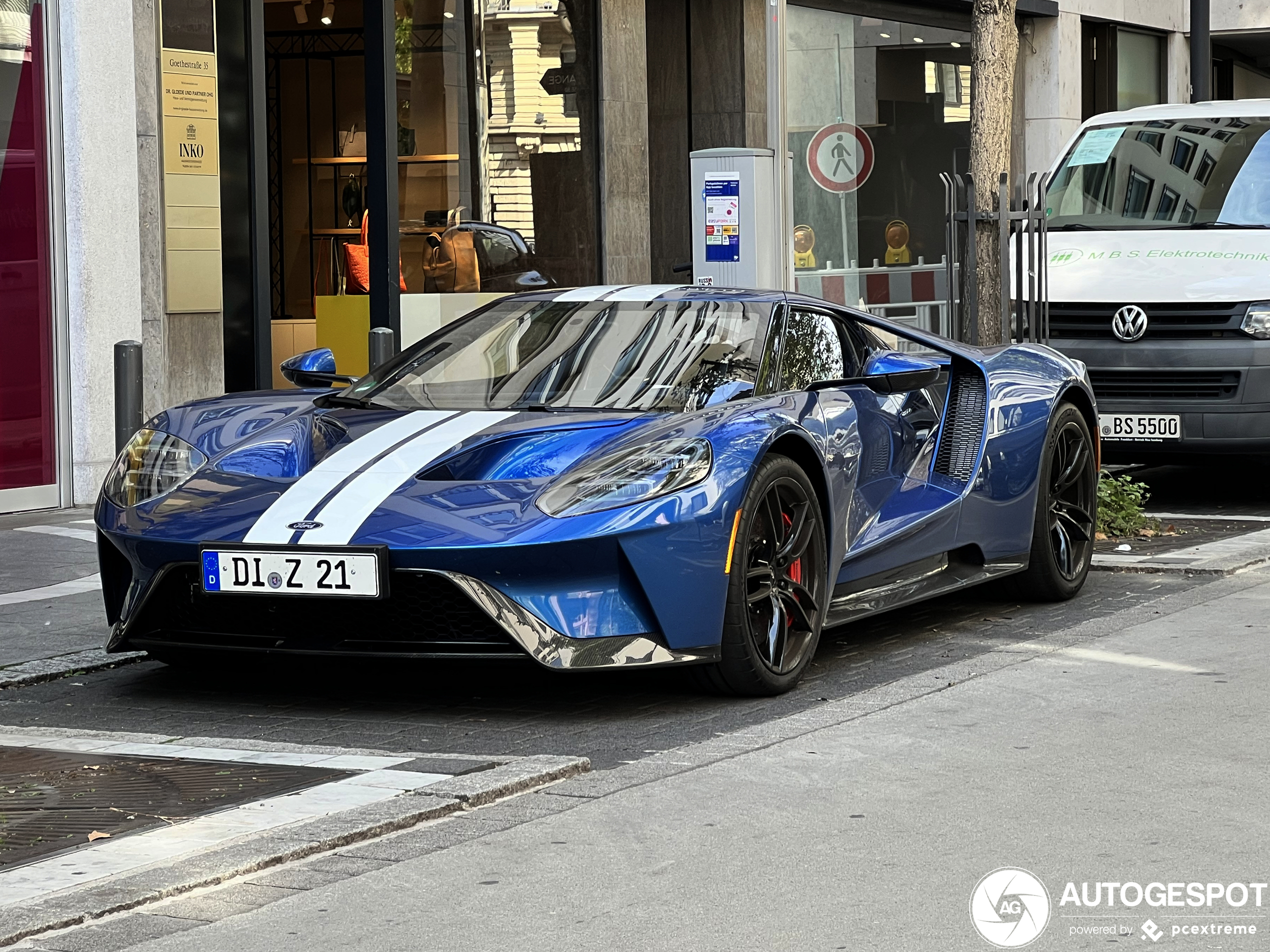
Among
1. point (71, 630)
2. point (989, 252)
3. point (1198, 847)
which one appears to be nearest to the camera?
point (1198, 847)

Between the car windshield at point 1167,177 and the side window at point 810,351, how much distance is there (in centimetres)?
514

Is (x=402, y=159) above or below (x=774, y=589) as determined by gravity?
above

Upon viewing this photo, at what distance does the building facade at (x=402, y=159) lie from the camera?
447 inches

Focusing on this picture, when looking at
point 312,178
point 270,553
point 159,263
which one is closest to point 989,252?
point 159,263

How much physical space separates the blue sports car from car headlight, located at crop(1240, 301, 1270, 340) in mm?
3665

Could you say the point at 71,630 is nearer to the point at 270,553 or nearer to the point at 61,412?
the point at 270,553

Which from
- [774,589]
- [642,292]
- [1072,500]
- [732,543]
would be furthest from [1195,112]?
[732,543]

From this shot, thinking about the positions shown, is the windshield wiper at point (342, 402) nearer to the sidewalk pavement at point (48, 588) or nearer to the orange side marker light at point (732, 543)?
the sidewalk pavement at point (48, 588)

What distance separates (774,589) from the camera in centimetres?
585

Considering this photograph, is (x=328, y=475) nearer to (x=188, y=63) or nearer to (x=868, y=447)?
(x=868, y=447)

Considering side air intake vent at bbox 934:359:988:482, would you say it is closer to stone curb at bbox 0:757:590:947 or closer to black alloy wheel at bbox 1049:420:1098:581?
black alloy wheel at bbox 1049:420:1098:581

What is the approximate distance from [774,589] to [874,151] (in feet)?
48.2

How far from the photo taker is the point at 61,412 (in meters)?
11.3

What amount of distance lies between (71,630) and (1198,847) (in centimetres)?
437
